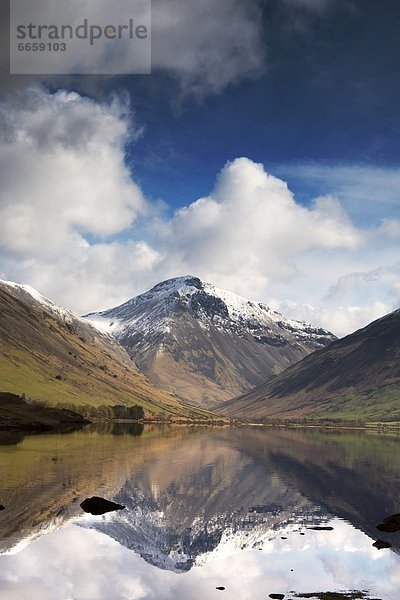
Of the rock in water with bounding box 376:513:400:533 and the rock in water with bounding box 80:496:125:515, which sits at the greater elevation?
the rock in water with bounding box 80:496:125:515

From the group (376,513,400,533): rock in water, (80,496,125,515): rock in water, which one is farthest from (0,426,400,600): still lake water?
(80,496,125,515): rock in water

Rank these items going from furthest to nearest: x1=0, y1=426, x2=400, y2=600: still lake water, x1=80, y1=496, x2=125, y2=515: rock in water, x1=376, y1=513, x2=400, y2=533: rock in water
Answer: x1=80, y1=496, x2=125, y2=515: rock in water → x1=376, y1=513, x2=400, y2=533: rock in water → x1=0, y1=426, x2=400, y2=600: still lake water

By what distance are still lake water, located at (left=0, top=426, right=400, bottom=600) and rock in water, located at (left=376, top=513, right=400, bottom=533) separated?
140cm

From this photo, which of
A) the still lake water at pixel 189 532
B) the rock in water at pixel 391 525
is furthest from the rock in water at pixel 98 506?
the rock in water at pixel 391 525

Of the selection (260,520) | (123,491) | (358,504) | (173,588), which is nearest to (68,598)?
(173,588)

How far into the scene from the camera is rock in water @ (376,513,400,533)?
6844 cm

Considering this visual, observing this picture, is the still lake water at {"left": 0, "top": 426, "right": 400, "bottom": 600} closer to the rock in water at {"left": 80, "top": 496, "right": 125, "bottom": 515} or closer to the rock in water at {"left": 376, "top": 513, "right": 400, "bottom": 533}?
the rock in water at {"left": 376, "top": 513, "right": 400, "bottom": 533}

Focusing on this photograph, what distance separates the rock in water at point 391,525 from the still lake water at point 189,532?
1.40m

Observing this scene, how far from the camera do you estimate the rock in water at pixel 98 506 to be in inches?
2852

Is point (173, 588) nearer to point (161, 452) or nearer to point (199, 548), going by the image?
point (199, 548)

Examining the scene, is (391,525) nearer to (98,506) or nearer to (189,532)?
(189,532)

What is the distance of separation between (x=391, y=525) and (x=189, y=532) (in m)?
23.2

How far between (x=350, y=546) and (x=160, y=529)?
20555 mm

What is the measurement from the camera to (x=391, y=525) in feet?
227
